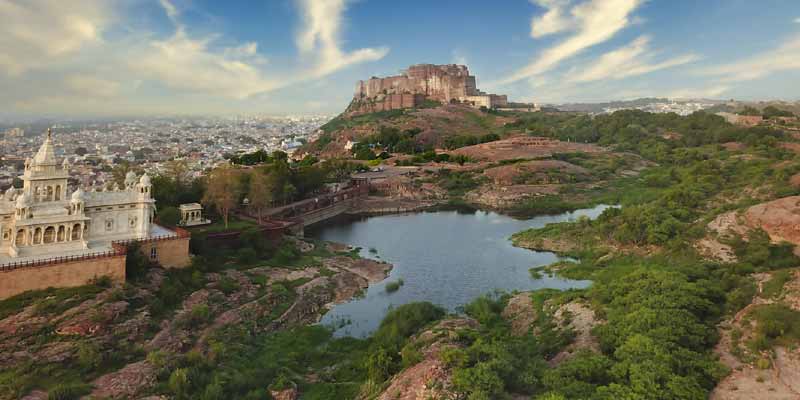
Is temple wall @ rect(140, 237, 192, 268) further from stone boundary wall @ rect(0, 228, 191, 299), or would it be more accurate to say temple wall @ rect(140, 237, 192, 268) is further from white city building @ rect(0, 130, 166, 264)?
white city building @ rect(0, 130, 166, 264)

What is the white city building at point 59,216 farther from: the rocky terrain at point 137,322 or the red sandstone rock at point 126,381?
the red sandstone rock at point 126,381

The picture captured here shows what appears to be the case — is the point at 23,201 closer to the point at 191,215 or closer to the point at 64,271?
the point at 64,271

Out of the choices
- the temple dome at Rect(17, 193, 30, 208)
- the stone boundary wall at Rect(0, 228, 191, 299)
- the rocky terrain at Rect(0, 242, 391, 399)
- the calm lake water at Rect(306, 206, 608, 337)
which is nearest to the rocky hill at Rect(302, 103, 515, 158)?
the calm lake water at Rect(306, 206, 608, 337)

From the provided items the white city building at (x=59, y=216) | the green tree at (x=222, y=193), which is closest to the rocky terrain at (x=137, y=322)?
the white city building at (x=59, y=216)

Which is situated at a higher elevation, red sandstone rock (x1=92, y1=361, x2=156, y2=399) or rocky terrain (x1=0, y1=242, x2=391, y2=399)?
rocky terrain (x1=0, y1=242, x2=391, y2=399)

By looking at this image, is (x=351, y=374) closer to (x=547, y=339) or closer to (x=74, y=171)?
(x=547, y=339)

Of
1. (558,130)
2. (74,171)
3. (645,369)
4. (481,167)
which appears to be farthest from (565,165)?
(74,171)
